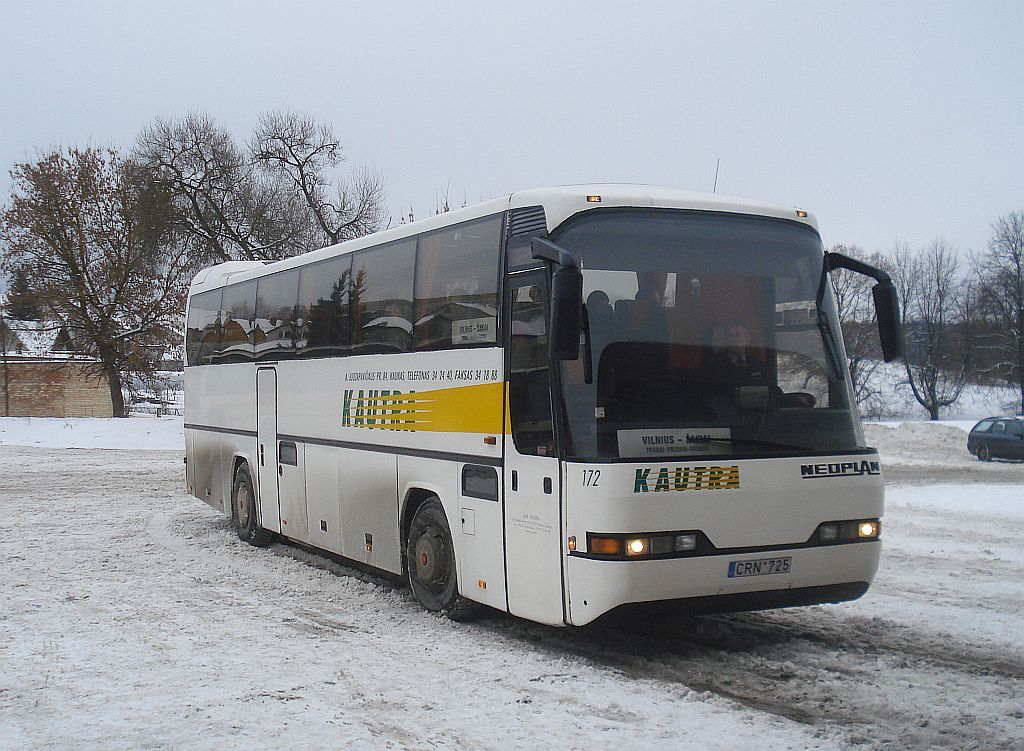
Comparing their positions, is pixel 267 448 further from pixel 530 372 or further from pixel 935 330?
pixel 935 330

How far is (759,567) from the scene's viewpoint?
24.5 ft

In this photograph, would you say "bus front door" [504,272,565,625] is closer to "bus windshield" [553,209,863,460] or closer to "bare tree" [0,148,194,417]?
"bus windshield" [553,209,863,460]

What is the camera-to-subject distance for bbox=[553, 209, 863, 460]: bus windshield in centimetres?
740

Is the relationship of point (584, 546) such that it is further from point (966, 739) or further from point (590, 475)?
point (966, 739)

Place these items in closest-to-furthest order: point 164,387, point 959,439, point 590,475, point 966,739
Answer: point 966,739 → point 590,475 → point 959,439 → point 164,387

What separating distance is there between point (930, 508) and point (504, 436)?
12867 millimetres

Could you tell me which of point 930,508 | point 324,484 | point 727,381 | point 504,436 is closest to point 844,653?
point 727,381

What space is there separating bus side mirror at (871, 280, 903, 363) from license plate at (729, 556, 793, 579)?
1.89 m

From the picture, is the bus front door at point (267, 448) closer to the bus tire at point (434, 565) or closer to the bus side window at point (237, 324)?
the bus side window at point (237, 324)

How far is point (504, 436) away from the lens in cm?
816

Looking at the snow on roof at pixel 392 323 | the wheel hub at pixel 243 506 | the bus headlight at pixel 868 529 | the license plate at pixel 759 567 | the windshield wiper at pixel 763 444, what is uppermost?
the snow on roof at pixel 392 323

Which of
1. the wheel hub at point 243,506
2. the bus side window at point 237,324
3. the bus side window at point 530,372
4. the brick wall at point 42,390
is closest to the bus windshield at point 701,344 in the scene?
the bus side window at point 530,372

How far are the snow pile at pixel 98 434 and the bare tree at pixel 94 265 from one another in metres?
9.52

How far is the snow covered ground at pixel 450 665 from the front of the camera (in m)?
5.89
